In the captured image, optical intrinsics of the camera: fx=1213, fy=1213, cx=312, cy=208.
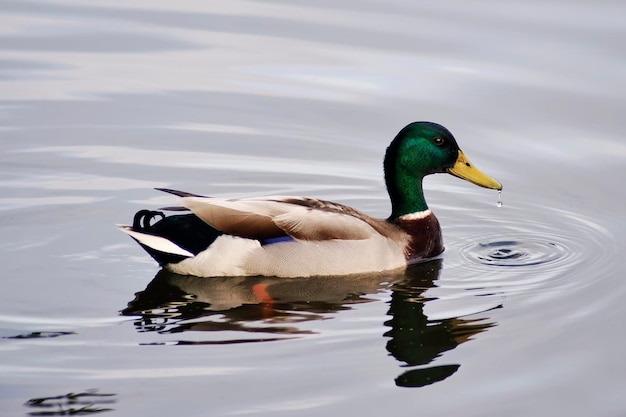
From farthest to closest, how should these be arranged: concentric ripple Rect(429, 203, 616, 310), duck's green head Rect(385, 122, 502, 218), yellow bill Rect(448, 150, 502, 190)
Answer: yellow bill Rect(448, 150, 502, 190) < duck's green head Rect(385, 122, 502, 218) < concentric ripple Rect(429, 203, 616, 310)

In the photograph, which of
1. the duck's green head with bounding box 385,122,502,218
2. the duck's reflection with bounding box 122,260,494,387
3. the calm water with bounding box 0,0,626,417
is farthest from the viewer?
the duck's green head with bounding box 385,122,502,218

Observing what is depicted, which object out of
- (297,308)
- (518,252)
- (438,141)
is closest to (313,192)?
(438,141)

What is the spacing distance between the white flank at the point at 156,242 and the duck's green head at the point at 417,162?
78.5 inches

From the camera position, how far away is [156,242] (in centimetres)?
935

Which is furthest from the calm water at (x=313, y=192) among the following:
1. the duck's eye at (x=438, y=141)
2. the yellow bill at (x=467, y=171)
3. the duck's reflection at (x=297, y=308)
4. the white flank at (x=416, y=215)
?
the duck's eye at (x=438, y=141)

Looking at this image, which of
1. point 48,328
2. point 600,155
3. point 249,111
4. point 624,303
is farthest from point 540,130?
point 48,328

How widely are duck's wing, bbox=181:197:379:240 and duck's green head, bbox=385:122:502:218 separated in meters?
0.67

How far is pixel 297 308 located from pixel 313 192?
8.42ft

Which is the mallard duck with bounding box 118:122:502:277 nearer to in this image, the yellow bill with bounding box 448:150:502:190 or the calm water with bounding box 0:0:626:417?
the calm water with bounding box 0:0:626:417

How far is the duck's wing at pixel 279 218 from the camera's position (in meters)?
9.53

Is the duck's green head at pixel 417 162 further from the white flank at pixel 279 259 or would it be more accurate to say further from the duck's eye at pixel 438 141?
the white flank at pixel 279 259

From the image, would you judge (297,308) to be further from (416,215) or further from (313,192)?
(313,192)

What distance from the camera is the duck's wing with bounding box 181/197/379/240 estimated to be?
375 inches

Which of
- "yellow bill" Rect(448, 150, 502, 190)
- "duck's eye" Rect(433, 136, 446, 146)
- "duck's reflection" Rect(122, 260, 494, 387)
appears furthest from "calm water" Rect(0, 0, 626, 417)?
"duck's eye" Rect(433, 136, 446, 146)
